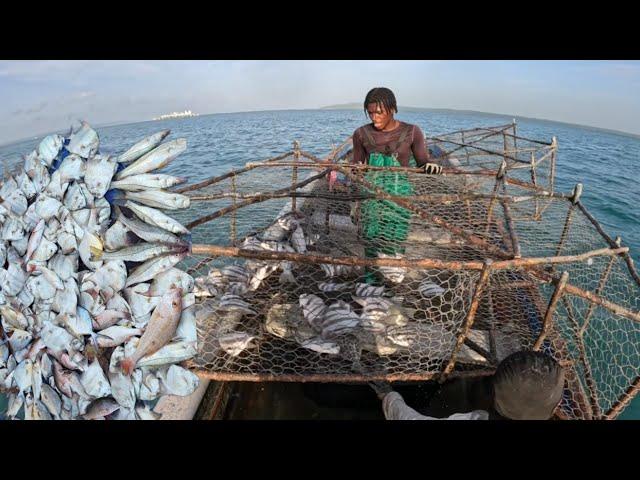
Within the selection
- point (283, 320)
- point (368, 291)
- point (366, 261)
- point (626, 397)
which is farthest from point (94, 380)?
point (626, 397)

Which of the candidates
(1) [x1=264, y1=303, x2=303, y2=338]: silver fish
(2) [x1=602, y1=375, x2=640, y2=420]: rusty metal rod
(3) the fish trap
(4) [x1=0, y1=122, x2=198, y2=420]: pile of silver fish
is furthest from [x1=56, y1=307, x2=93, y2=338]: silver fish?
(2) [x1=602, y1=375, x2=640, y2=420]: rusty metal rod

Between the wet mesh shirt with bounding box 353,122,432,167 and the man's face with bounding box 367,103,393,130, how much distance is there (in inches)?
8.2

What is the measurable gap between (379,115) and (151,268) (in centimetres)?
360

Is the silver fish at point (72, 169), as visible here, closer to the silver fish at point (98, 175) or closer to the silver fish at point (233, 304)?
the silver fish at point (98, 175)

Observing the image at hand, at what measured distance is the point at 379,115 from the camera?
4.59 m

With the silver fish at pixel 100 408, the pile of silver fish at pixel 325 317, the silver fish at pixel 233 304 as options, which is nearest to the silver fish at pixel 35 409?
the silver fish at pixel 100 408

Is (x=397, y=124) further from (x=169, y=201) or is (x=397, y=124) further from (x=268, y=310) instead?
(x=169, y=201)

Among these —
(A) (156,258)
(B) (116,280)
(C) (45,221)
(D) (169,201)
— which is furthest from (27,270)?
(D) (169,201)

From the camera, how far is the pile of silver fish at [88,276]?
6.25 ft

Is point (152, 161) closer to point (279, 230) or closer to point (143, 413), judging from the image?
point (143, 413)

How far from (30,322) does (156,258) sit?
80 cm

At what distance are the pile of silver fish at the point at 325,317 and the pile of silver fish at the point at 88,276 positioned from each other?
1595 millimetres

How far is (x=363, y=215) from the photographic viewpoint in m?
5.55

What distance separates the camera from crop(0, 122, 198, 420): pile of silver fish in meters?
1.91
